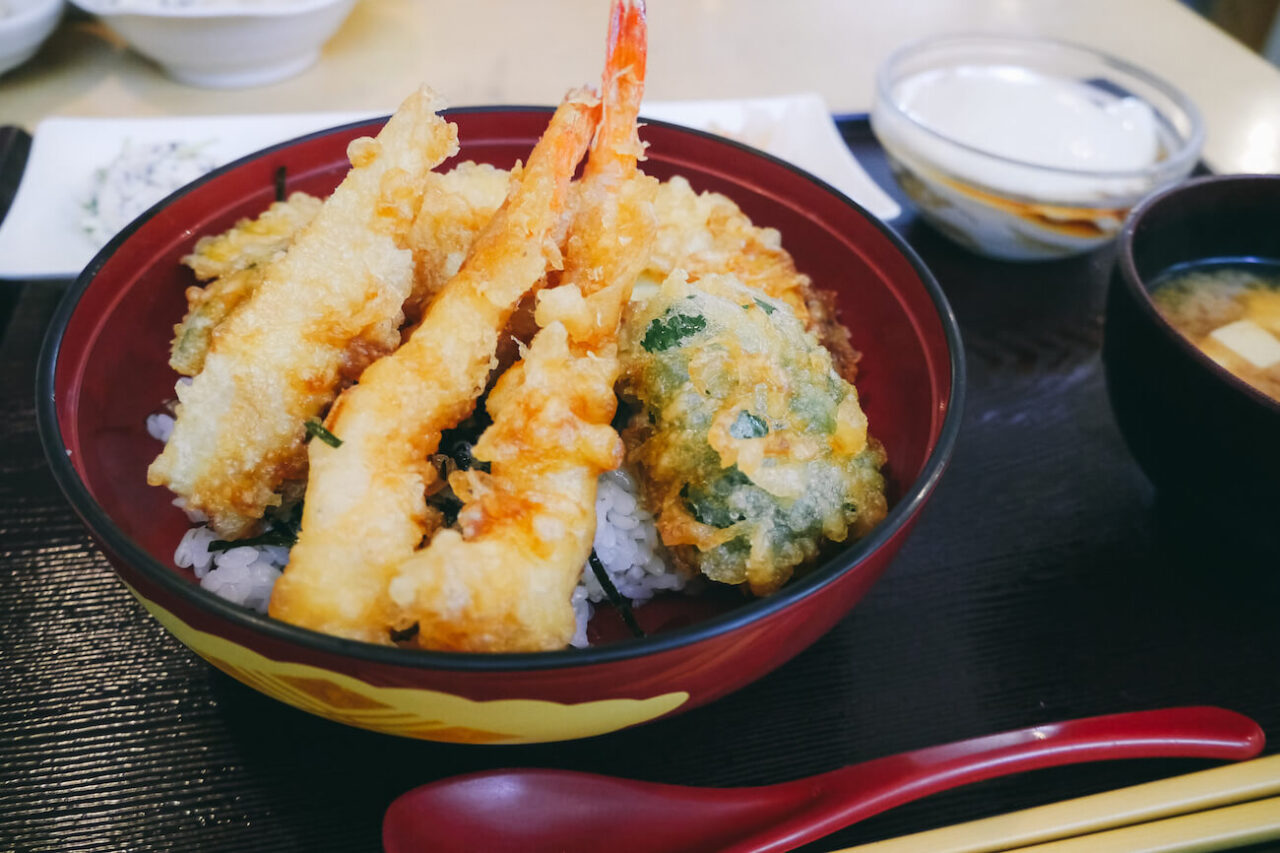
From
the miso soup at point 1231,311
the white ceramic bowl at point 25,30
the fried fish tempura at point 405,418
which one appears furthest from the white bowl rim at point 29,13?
the miso soup at point 1231,311

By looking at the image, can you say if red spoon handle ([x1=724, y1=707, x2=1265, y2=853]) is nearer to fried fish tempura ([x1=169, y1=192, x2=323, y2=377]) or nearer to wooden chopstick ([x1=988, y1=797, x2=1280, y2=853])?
wooden chopstick ([x1=988, y1=797, x2=1280, y2=853])

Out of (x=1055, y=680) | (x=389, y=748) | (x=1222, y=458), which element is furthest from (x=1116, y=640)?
(x=389, y=748)

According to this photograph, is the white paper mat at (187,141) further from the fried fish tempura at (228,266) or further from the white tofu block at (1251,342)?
the white tofu block at (1251,342)

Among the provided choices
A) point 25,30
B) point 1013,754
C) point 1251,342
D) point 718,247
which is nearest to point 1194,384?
point 1251,342

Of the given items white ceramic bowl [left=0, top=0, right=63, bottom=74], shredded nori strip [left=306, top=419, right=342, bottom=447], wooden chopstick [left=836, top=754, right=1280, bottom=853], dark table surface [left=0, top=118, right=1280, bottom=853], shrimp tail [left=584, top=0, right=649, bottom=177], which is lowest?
dark table surface [left=0, top=118, right=1280, bottom=853]

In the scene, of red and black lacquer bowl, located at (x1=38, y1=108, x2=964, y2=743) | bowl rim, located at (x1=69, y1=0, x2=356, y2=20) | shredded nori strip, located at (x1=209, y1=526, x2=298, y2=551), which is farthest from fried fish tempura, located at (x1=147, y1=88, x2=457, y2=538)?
bowl rim, located at (x1=69, y1=0, x2=356, y2=20)

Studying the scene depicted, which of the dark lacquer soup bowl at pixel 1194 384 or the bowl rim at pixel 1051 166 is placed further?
the bowl rim at pixel 1051 166

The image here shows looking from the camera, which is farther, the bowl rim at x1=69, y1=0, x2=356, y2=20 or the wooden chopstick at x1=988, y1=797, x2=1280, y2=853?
Result: the bowl rim at x1=69, y1=0, x2=356, y2=20
